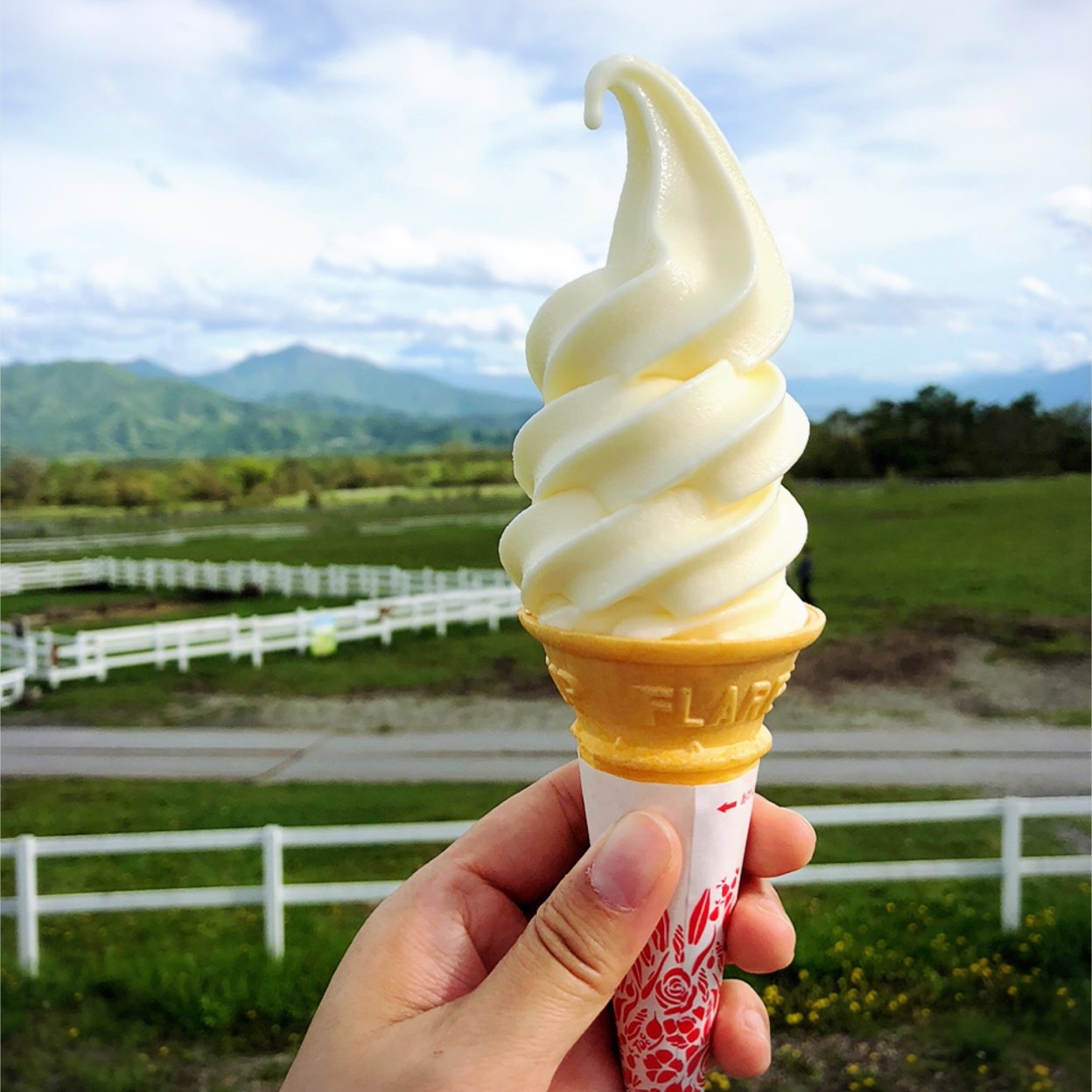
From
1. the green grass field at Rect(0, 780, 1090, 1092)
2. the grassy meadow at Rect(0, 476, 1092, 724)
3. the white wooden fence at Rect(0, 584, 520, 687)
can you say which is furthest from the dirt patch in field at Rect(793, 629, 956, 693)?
the green grass field at Rect(0, 780, 1090, 1092)

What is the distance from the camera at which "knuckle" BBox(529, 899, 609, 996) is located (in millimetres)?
2123

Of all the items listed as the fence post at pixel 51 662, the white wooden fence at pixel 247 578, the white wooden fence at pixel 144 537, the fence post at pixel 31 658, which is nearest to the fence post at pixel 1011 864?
the fence post at pixel 51 662

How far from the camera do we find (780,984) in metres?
6.05

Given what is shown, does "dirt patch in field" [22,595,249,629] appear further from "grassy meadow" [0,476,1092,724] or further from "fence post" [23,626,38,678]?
"fence post" [23,626,38,678]

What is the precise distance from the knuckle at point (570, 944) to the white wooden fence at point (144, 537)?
31786mm

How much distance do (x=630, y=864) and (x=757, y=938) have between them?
0.82 m

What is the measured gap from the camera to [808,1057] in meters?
5.57

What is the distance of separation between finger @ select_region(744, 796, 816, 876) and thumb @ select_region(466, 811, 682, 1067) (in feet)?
2.39

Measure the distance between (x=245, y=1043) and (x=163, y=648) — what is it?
434 inches

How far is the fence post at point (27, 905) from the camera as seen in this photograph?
617 cm

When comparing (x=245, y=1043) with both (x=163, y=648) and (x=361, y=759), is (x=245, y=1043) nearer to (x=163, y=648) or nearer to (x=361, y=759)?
(x=361, y=759)

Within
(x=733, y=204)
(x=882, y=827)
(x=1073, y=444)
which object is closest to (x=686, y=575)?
(x=733, y=204)

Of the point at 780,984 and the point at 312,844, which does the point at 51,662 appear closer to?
the point at 312,844

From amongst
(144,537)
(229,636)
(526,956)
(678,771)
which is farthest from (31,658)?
(144,537)
